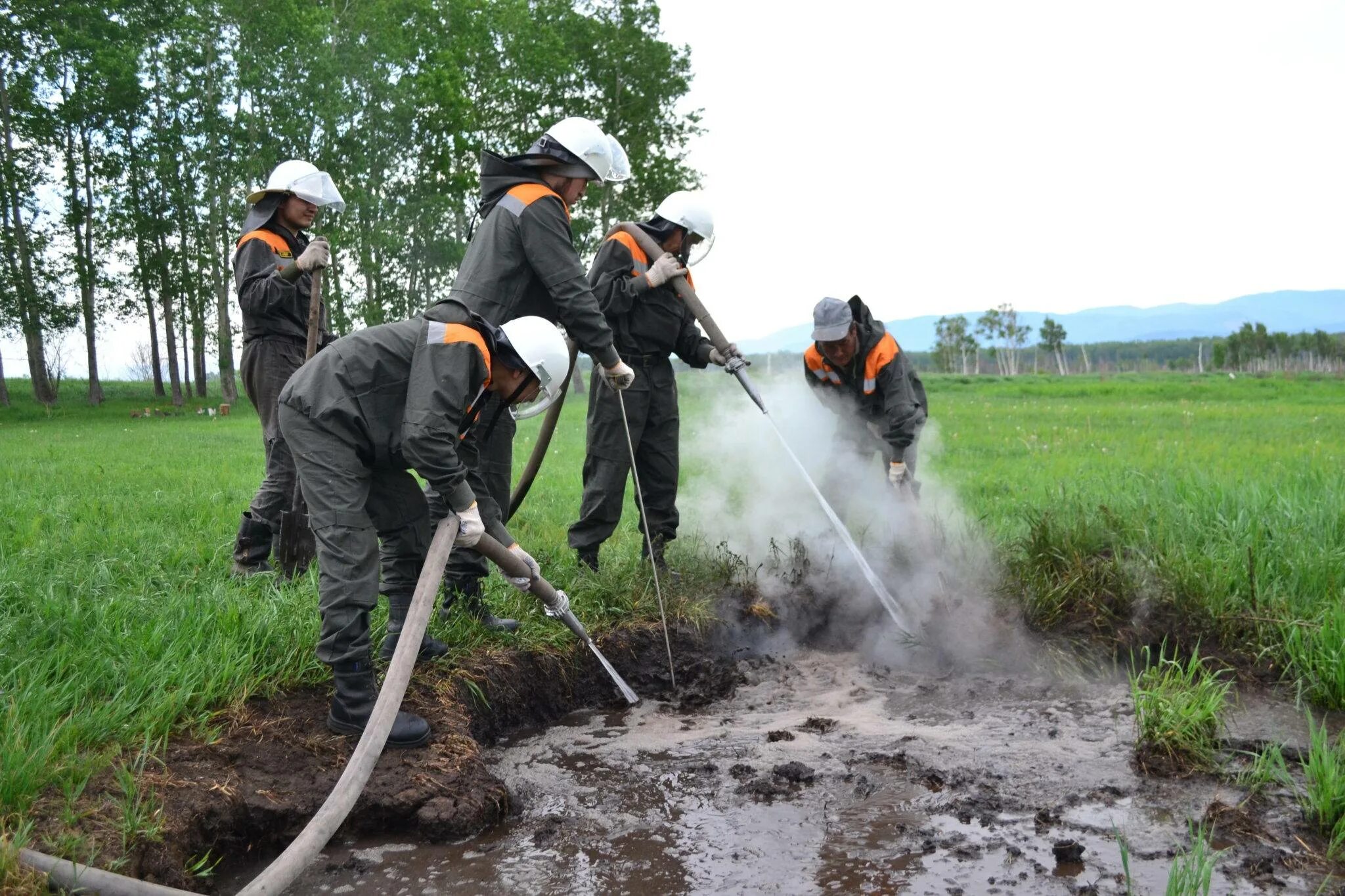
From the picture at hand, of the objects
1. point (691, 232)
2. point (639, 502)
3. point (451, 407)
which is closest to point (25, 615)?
point (451, 407)

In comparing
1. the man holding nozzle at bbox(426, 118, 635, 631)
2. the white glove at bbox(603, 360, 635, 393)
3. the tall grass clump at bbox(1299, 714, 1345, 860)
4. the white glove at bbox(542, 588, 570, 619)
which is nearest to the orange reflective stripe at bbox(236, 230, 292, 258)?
the man holding nozzle at bbox(426, 118, 635, 631)

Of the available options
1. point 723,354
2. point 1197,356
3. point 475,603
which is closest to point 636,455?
point 723,354

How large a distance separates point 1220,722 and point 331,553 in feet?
11.4

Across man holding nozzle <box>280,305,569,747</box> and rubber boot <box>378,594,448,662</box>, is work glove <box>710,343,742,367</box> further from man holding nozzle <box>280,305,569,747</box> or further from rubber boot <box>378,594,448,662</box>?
rubber boot <box>378,594,448,662</box>

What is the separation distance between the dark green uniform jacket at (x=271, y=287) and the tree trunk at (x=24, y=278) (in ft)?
70.1

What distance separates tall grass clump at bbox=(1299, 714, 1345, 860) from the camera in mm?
3123

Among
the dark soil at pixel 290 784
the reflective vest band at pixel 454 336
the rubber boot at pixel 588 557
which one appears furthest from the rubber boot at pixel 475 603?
the reflective vest band at pixel 454 336

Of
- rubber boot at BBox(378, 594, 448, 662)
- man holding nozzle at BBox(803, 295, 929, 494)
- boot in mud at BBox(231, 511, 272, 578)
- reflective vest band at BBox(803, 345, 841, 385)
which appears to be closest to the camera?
rubber boot at BBox(378, 594, 448, 662)

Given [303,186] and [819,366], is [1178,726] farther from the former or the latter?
[303,186]

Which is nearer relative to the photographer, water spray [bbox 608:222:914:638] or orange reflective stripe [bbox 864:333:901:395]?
water spray [bbox 608:222:914:638]

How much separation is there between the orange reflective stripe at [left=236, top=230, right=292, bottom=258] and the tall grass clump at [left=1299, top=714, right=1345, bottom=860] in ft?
16.9

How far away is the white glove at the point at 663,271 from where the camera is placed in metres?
5.40

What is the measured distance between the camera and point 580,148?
15.7 feet

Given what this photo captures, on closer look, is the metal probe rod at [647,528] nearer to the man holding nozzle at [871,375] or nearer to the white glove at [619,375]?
the white glove at [619,375]
